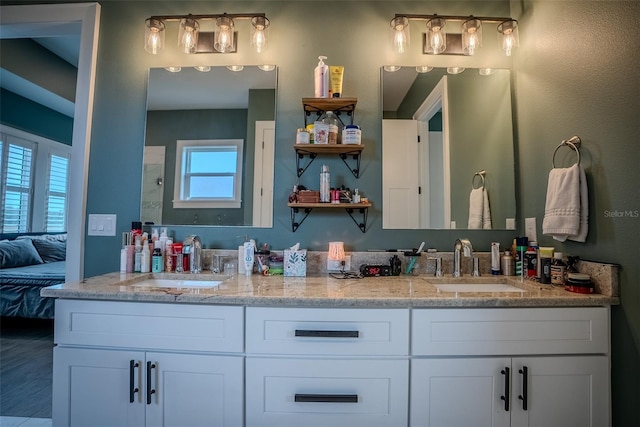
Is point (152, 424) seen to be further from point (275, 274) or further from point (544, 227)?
point (544, 227)

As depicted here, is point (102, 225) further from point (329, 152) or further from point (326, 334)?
point (326, 334)

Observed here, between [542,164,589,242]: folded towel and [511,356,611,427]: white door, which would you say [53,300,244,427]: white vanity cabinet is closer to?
[511,356,611,427]: white door

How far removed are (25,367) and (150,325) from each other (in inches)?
77.7

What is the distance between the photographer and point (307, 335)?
43.9 inches

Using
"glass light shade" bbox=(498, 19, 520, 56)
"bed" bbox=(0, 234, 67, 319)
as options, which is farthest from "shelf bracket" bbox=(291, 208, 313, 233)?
"bed" bbox=(0, 234, 67, 319)

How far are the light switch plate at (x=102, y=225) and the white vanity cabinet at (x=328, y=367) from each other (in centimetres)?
122

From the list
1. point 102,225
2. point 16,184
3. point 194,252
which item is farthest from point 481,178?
point 16,184

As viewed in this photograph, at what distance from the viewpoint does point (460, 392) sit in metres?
1.14

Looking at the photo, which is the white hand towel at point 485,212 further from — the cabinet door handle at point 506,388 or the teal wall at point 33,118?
the teal wall at point 33,118

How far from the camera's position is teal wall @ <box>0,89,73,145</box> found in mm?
3566

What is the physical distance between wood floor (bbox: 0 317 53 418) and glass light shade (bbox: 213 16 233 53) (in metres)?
2.34

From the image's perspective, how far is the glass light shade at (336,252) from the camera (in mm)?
1617

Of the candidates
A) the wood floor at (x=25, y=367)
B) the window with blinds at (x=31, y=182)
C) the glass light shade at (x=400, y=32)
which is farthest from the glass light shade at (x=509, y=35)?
the window with blinds at (x=31, y=182)

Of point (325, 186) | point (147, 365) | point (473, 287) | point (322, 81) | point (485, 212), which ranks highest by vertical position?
point (322, 81)
